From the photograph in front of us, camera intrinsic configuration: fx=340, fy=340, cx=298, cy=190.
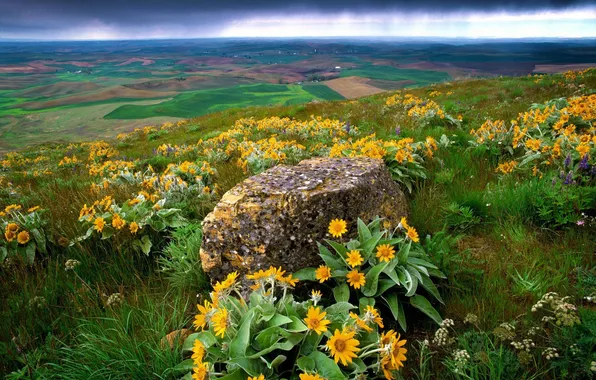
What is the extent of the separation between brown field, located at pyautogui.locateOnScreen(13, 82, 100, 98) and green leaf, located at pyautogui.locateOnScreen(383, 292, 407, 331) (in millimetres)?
152828

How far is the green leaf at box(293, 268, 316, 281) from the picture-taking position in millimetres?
2854

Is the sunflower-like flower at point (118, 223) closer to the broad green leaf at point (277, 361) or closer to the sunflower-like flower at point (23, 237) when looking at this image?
the sunflower-like flower at point (23, 237)

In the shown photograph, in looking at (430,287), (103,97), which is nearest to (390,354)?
(430,287)

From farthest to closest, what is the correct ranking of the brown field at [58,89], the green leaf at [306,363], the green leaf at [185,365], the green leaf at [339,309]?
the brown field at [58,89], the green leaf at [339,309], the green leaf at [185,365], the green leaf at [306,363]

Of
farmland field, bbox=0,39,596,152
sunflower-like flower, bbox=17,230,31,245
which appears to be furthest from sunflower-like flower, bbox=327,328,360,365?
farmland field, bbox=0,39,596,152

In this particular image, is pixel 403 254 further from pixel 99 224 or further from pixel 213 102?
pixel 213 102

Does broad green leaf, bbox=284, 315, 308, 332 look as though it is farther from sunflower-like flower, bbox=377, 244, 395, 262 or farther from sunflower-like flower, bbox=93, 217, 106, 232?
sunflower-like flower, bbox=93, 217, 106, 232

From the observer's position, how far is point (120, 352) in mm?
2465

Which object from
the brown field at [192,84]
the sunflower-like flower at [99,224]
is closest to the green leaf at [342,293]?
the sunflower-like flower at [99,224]

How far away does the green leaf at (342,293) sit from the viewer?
104 inches

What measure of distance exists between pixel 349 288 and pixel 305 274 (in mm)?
384

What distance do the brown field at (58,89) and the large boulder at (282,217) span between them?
5966 inches

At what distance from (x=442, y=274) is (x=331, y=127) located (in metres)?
7.52

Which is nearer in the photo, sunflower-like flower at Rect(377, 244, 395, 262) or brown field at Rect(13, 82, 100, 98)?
sunflower-like flower at Rect(377, 244, 395, 262)
